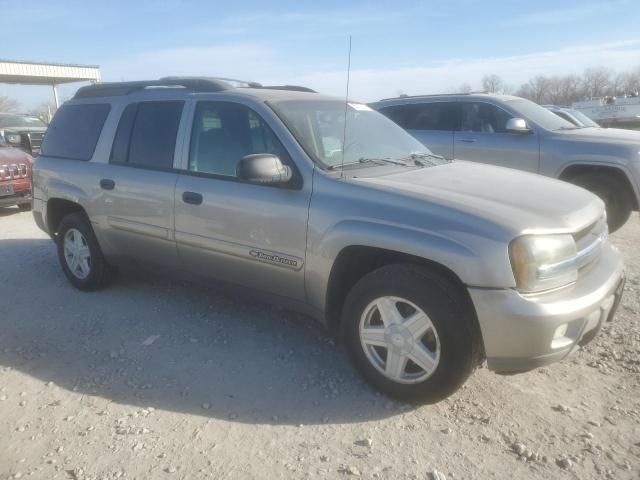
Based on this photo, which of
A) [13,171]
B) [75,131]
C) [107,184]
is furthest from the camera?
[13,171]

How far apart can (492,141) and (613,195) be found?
1.65 meters

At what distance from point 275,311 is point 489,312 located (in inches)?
83.9

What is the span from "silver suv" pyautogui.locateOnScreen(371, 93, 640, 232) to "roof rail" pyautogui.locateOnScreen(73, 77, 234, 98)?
4.12 metres

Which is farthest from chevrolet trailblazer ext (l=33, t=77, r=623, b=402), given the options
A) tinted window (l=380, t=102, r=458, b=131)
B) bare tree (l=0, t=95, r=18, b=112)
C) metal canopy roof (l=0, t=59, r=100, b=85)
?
bare tree (l=0, t=95, r=18, b=112)

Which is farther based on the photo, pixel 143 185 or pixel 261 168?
pixel 143 185

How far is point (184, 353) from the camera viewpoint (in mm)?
3623

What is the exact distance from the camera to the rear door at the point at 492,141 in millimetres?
6652

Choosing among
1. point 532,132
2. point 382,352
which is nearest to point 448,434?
point 382,352

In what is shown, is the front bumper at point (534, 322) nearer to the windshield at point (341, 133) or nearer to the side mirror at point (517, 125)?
the windshield at point (341, 133)

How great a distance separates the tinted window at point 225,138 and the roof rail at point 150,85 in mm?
191

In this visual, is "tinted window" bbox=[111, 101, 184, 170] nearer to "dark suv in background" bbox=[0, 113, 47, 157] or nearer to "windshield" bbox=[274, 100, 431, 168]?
"windshield" bbox=[274, 100, 431, 168]

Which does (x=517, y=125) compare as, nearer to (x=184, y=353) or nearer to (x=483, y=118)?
(x=483, y=118)

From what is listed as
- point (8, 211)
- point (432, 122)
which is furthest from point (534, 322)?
point (8, 211)

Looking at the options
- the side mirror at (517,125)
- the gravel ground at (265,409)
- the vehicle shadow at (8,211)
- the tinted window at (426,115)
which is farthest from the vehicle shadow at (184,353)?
the vehicle shadow at (8,211)
